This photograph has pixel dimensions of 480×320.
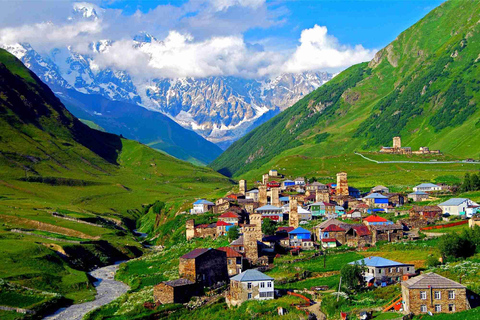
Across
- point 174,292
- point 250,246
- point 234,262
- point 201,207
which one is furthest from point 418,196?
point 174,292

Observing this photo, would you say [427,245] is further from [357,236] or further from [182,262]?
[182,262]

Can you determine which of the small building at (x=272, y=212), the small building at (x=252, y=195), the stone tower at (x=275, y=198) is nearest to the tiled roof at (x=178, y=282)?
the small building at (x=272, y=212)

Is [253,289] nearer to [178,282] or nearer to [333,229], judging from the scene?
[178,282]

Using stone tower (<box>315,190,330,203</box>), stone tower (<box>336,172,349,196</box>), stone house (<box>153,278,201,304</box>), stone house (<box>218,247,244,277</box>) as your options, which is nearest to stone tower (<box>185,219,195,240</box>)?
stone tower (<box>315,190,330,203</box>)

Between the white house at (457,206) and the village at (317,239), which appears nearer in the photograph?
the village at (317,239)

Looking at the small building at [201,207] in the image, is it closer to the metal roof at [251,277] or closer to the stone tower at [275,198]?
the stone tower at [275,198]

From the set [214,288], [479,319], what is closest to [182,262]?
[214,288]
